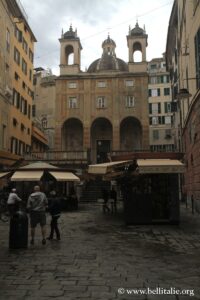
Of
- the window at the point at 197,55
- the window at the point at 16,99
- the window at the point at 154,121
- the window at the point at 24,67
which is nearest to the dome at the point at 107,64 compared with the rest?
the window at the point at 24,67

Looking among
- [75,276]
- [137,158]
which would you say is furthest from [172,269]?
[137,158]

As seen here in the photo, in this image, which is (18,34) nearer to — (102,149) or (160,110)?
(102,149)

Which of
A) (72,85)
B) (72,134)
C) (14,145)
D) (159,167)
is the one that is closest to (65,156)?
(14,145)

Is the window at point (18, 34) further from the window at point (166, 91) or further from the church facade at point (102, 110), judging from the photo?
the window at point (166, 91)

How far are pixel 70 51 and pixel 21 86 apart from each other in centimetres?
1462

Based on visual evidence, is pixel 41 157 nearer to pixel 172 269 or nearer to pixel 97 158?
pixel 97 158

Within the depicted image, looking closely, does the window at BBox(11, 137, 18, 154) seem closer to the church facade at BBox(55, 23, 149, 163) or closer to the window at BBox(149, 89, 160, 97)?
the church facade at BBox(55, 23, 149, 163)

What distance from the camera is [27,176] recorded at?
65.9 feet

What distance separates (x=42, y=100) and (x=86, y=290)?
57.1m

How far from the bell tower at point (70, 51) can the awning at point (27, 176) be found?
1175 inches

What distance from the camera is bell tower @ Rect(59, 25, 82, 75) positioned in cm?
4849

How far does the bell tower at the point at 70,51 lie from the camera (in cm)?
4849

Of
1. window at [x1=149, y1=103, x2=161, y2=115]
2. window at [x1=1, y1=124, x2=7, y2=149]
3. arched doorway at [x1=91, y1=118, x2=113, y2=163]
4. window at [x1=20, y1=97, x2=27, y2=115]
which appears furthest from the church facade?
window at [x1=149, y1=103, x2=161, y2=115]

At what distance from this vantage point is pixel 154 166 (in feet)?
43.2
